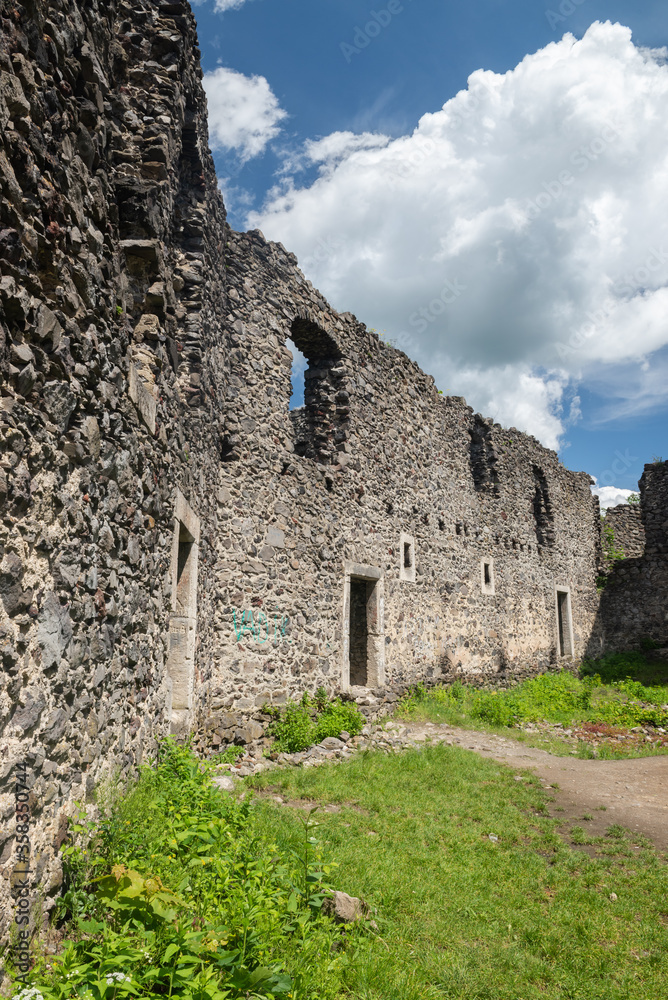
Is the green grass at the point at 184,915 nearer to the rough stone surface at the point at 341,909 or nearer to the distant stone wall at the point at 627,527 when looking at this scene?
the rough stone surface at the point at 341,909

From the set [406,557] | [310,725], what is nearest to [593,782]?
[310,725]

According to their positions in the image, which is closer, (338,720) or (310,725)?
(310,725)

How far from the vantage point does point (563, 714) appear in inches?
439

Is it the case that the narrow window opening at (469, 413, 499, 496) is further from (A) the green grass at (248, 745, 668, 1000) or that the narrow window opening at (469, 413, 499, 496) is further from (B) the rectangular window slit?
(A) the green grass at (248, 745, 668, 1000)

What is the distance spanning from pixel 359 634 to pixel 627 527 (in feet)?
46.9

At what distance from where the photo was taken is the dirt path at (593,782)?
17.9 ft

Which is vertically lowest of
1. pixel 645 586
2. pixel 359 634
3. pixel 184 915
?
pixel 184 915

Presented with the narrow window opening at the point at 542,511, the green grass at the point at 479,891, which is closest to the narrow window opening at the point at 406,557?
the green grass at the point at 479,891

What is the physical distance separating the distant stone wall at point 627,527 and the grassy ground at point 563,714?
23.8 feet

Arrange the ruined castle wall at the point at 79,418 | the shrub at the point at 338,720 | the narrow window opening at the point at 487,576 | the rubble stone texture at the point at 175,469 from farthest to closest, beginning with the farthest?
the narrow window opening at the point at 487,576 < the shrub at the point at 338,720 < the rubble stone texture at the point at 175,469 < the ruined castle wall at the point at 79,418

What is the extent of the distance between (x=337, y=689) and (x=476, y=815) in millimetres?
3783

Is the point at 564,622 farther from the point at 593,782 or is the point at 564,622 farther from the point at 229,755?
the point at 229,755

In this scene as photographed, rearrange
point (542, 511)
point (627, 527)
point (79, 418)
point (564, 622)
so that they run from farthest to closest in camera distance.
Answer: point (627, 527) → point (564, 622) → point (542, 511) → point (79, 418)

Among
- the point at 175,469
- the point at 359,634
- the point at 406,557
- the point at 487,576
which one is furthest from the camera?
the point at 487,576
